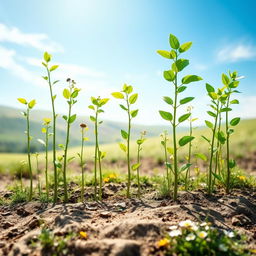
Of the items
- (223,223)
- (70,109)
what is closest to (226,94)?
(223,223)

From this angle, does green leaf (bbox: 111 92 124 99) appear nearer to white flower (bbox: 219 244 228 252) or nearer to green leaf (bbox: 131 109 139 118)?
green leaf (bbox: 131 109 139 118)

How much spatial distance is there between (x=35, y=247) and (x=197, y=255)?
144cm

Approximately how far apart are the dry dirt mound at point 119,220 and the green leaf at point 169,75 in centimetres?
161

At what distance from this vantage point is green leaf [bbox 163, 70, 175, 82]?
332 centimetres

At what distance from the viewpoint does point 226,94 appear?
3.63 m

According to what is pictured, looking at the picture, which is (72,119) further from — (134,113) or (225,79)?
(225,79)

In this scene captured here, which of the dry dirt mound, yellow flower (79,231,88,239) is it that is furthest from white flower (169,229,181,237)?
yellow flower (79,231,88,239)

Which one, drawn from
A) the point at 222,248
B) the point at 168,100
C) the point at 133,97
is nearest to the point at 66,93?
the point at 133,97

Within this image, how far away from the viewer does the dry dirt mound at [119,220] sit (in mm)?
2273

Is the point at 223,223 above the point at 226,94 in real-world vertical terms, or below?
below

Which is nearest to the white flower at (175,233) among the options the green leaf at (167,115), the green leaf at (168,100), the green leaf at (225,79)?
the green leaf at (167,115)

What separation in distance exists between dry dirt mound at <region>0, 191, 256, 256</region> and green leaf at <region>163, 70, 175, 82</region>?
161cm

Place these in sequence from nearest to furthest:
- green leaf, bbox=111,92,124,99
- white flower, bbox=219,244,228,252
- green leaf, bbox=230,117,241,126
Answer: white flower, bbox=219,244,228,252, green leaf, bbox=111,92,124,99, green leaf, bbox=230,117,241,126

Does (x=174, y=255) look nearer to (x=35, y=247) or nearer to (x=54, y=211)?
(x=35, y=247)
